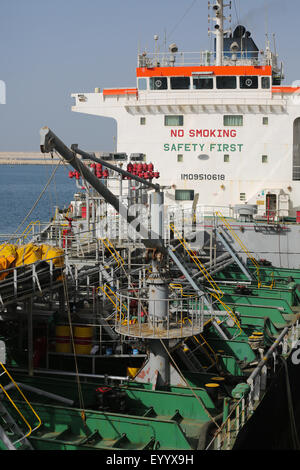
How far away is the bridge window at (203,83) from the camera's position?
25172 mm

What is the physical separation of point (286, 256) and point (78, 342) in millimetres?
11803

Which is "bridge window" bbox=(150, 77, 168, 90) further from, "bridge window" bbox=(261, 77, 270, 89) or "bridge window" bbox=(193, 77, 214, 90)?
"bridge window" bbox=(261, 77, 270, 89)

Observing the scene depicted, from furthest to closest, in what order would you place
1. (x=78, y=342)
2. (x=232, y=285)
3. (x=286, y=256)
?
(x=286, y=256), (x=232, y=285), (x=78, y=342)

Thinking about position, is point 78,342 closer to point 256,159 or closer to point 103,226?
point 103,226

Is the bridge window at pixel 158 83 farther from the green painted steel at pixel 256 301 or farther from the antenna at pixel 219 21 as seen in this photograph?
the green painted steel at pixel 256 301

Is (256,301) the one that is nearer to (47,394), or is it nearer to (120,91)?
(47,394)

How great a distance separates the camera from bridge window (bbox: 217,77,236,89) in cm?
2512

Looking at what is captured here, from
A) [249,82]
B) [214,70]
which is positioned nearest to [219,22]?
[214,70]

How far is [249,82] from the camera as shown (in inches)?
986

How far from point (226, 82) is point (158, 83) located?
296cm

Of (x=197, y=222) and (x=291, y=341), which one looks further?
(x=197, y=222)
